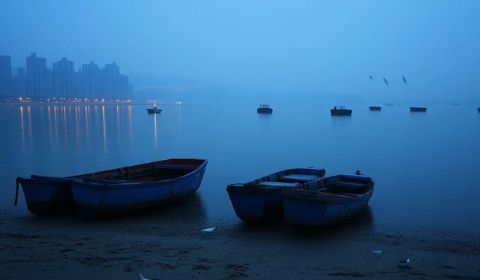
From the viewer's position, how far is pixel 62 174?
73.5ft

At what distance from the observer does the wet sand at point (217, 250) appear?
28.2ft

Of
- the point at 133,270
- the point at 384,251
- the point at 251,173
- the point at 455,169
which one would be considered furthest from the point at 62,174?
the point at 455,169

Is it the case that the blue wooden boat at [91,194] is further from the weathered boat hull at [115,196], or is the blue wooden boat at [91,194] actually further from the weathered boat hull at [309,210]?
the weathered boat hull at [309,210]

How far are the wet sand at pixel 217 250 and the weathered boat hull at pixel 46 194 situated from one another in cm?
31

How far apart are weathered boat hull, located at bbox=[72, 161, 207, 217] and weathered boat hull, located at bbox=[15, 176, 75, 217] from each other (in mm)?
500

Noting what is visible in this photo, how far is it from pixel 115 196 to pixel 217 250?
3631 mm

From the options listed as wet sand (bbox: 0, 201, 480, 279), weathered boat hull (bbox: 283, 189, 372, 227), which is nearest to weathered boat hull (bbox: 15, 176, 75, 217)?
wet sand (bbox: 0, 201, 480, 279)

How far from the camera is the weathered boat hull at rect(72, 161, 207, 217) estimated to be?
1197 centimetres

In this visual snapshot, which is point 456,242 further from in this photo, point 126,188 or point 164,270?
point 126,188

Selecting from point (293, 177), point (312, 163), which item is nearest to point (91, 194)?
point (293, 177)

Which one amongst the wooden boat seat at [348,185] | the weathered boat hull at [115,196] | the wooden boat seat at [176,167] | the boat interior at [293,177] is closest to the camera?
the weathered boat hull at [115,196]

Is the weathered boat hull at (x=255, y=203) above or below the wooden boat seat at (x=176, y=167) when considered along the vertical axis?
below

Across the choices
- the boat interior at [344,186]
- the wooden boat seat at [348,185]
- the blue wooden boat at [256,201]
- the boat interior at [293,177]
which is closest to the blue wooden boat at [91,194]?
the blue wooden boat at [256,201]

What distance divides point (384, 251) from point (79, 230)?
7.44 m
